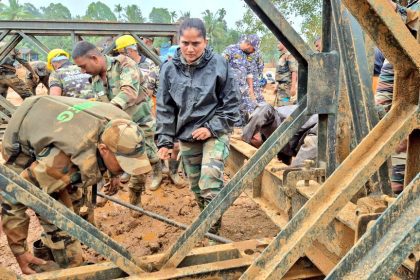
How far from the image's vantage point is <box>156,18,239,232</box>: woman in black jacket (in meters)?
3.39

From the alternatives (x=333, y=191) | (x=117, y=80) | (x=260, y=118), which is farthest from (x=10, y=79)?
(x=333, y=191)

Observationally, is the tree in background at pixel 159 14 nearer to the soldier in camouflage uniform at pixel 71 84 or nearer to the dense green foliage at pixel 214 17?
the dense green foliage at pixel 214 17

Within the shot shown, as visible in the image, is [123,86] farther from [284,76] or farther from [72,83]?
[284,76]

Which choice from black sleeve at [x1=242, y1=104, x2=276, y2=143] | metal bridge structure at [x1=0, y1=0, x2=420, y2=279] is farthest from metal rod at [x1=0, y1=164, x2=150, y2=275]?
black sleeve at [x1=242, y1=104, x2=276, y2=143]

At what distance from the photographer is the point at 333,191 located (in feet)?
5.76

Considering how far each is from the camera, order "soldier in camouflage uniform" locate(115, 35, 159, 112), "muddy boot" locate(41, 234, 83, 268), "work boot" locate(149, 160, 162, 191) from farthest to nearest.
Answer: "soldier in camouflage uniform" locate(115, 35, 159, 112) < "work boot" locate(149, 160, 162, 191) < "muddy boot" locate(41, 234, 83, 268)

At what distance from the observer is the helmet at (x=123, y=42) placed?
706 cm

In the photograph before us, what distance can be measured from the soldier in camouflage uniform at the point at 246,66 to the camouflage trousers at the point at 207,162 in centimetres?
301

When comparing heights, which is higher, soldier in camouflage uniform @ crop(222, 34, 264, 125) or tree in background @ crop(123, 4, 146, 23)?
tree in background @ crop(123, 4, 146, 23)

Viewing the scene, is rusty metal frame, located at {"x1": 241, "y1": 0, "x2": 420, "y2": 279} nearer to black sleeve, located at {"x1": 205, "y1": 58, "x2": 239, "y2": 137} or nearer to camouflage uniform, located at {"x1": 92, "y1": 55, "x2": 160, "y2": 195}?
black sleeve, located at {"x1": 205, "y1": 58, "x2": 239, "y2": 137}

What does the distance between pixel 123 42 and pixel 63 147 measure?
4.92m

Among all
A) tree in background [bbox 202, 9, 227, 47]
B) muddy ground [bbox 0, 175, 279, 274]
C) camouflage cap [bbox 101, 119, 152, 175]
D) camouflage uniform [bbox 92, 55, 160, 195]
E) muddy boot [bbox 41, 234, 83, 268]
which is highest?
tree in background [bbox 202, 9, 227, 47]

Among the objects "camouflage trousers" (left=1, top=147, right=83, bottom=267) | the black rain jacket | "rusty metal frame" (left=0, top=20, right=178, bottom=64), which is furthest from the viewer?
"rusty metal frame" (left=0, top=20, right=178, bottom=64)

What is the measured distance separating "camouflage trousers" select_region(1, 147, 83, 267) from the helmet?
4.45 meters
